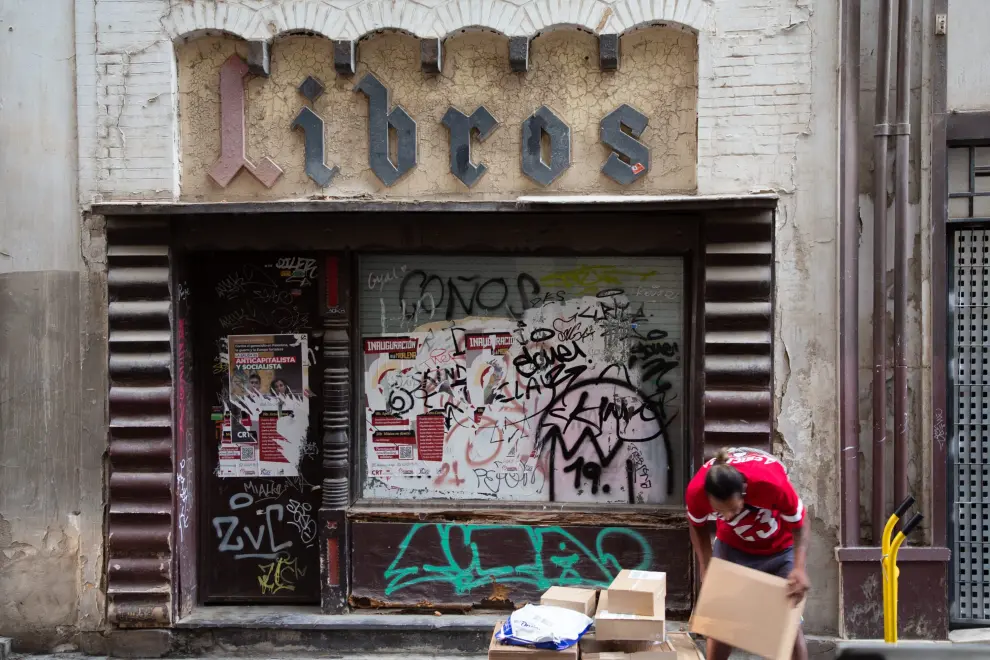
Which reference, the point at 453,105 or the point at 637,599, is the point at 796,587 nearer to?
the point at 637,599

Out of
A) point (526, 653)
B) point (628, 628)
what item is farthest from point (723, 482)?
point (526, 653)

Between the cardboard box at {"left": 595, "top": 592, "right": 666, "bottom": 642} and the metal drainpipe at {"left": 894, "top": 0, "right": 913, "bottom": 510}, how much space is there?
2.62 meters

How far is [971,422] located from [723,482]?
2.80m

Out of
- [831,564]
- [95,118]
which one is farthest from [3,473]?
[831,564]

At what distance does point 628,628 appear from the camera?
11.0 ft

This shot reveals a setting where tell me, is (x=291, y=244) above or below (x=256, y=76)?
below

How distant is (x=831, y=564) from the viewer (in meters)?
5.27

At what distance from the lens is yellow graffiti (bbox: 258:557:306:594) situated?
582 centimetres

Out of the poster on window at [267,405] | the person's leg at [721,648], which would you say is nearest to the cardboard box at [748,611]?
the person's leg at [721,648]

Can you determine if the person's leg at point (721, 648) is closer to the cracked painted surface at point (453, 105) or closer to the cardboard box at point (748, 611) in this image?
the cardboard box at point (748, 611)

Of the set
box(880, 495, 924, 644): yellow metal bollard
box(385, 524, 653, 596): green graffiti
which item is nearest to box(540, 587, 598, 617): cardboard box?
box(385, 524, 653, 596): green graffiti

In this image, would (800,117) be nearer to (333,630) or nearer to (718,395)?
(718,395)

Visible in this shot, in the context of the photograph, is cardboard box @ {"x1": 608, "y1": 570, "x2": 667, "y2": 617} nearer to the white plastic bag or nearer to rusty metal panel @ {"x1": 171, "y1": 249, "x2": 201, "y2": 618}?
the white plastic bag

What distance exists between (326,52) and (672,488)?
371cm
